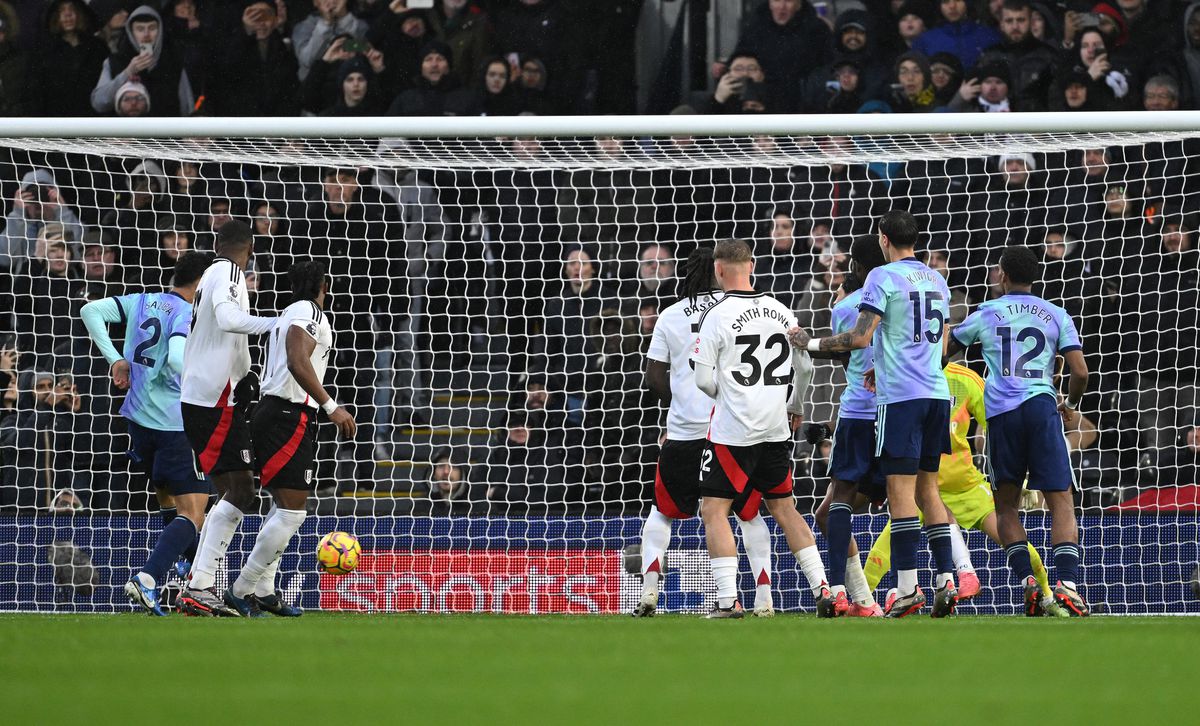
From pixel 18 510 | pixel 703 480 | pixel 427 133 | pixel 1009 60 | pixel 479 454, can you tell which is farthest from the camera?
pixel 1009 60

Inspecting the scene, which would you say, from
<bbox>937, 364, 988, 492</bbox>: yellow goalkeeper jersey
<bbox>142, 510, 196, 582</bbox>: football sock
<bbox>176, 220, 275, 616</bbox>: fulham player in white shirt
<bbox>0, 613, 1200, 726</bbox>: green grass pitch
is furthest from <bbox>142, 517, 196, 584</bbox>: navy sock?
<bbox>937, 364, 988, 492</bbox>: yellow goalkeeper jersey

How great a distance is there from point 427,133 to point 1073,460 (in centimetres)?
501

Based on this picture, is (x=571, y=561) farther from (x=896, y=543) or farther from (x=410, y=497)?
(x=896, y=543)

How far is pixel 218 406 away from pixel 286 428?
1.33 ft

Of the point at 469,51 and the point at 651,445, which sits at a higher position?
the point at 469,51

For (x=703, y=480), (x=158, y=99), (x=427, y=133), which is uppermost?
(x=158, y=99)

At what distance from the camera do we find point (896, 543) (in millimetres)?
7891

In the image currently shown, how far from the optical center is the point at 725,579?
762 cm

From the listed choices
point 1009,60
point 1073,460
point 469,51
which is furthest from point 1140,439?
point 469,51

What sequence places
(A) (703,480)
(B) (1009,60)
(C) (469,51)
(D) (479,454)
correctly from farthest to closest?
(C) (469,51) → (B) (1009,60) → (D) (479,454) → (A) (703,480)

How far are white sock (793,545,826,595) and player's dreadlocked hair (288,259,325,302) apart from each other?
2.70 meters

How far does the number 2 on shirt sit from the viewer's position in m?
7.93

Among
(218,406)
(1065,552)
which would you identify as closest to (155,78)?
(218,406)

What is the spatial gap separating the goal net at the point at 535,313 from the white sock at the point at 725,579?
2172 mm
